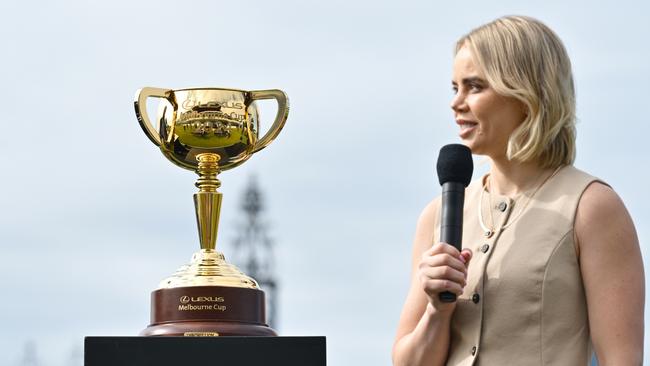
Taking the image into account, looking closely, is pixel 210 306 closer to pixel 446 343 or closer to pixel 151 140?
pixel 151 140

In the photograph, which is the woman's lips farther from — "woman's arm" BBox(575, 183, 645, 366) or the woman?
"woman's arm" BBox(575, 183, 645, 366)

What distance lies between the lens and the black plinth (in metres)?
3.99

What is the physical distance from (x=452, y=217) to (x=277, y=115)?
70.5 inches

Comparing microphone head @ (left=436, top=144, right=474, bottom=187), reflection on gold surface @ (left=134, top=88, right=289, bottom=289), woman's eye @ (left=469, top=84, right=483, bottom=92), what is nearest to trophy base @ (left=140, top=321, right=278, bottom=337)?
reflection on gold surface @ (left=134, top=88, right=289, bottom=289)

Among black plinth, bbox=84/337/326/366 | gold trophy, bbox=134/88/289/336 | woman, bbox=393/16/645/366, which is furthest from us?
gold trophy, bbox=134/88/289/336

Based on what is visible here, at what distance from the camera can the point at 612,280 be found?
3.28 meters

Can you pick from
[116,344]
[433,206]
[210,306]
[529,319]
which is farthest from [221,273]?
[529,319]

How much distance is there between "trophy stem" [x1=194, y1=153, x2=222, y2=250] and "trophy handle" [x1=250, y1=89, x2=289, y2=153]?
18 centimetres

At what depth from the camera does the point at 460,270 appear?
3.19 metres

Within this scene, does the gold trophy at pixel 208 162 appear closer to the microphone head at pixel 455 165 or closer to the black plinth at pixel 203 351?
the black plinth at pixel 203 351

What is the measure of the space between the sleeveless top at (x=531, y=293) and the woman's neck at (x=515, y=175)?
4 centimetres

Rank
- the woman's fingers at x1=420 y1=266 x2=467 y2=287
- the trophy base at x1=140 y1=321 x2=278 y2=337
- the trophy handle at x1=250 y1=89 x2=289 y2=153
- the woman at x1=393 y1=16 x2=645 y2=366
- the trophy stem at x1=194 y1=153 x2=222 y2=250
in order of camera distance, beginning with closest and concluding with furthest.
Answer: the woman's fingers at x1=420 y1=266 x2=467 y2=287 → the woman at x1=393 y1=16 x2=645 y2=366 → the trophy base at x1=140 y1=321 x2=278 y2=337 → the trophy stem at x1=194 y1=153 x2=222 y2=250 → the trophy handle at x1=250 y1=89 x2=289 y2=153

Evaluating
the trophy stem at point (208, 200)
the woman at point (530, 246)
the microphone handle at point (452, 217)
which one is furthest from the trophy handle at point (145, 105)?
the microphone handle at point (452, 217)

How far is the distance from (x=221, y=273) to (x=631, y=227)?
1.68m
